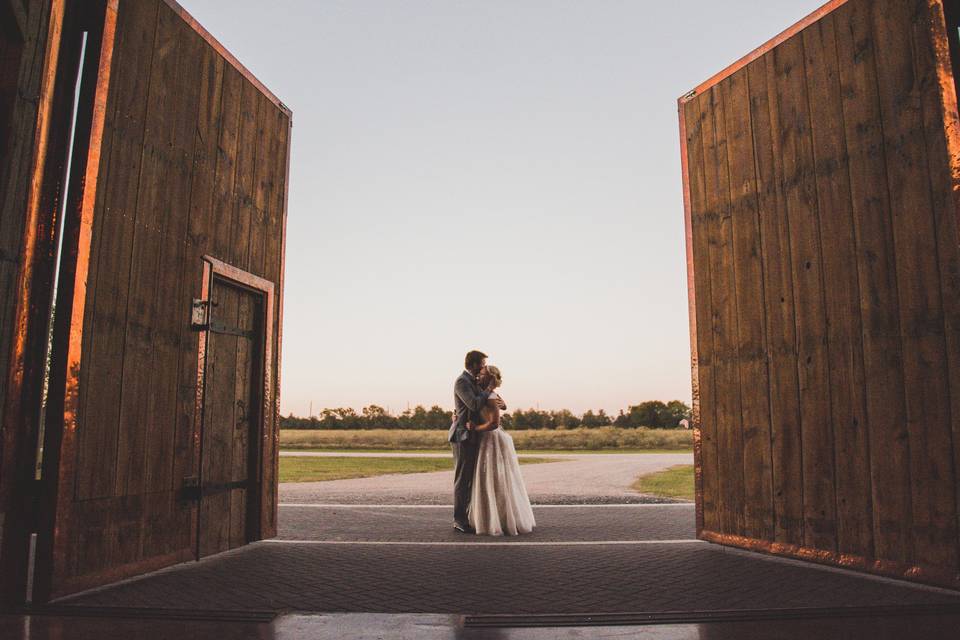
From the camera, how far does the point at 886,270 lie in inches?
204

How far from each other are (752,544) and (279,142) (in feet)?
21.1

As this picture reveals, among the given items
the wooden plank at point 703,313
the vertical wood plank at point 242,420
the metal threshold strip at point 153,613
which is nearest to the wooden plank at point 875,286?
the wooden plank at point 703,313

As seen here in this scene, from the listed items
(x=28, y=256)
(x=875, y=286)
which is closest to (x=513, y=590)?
(x=875, y=286)

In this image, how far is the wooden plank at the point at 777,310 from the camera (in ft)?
A: 19.1

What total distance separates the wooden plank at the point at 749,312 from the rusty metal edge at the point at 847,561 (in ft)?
0.35

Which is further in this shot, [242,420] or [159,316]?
[242,420]

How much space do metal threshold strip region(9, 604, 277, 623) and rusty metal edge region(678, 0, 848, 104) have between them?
634 cm

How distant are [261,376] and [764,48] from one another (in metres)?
5.98

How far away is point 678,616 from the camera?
3.80 meters

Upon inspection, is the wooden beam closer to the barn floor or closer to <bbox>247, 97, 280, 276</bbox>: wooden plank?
<bbox>247, 97, 280, 276</bbox>: wooden plank

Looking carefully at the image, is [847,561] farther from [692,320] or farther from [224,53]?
[224,53]

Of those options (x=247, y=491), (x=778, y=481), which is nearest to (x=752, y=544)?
(x=778, y=481)

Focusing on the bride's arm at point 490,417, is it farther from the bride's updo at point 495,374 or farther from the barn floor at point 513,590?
the barn floor at point 513,590

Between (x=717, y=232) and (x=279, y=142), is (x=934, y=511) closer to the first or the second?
(x=717, y=232)
